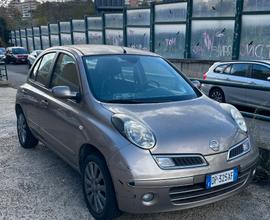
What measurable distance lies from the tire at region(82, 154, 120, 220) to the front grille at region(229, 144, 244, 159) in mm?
1138

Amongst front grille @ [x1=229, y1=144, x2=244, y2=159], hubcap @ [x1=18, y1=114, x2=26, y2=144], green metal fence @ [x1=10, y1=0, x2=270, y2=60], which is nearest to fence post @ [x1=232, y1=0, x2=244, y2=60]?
green metal fence @ [x1=10, y1=0, x2=270, y2=60]

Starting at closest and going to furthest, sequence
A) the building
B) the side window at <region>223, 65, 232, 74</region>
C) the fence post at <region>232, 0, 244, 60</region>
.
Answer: the side window at <region>223, 65, 232, 74</region>, the fence post at <region>232, 0, 244, 60</region>, the building

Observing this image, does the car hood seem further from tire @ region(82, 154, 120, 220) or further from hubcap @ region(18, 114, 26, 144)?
hubcap @ region(18, 114, 26, 144)

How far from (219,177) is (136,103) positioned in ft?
3.66

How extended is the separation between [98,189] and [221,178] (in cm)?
116

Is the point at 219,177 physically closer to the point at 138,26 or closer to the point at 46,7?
the point at 138,26

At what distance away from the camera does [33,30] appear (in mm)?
45375

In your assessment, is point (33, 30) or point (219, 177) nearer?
point (219, 177)

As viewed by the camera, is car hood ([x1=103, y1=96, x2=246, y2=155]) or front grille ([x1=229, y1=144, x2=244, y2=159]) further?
front grille ([x1=229, y1=144, x2=244, y2=159])

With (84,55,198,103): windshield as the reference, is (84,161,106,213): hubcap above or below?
below

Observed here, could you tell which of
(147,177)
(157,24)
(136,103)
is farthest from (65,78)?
(157,24)

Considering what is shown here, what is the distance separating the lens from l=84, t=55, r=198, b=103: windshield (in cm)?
364

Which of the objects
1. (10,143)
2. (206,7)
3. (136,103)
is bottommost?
(10,143)

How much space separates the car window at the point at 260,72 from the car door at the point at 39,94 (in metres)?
6.18
